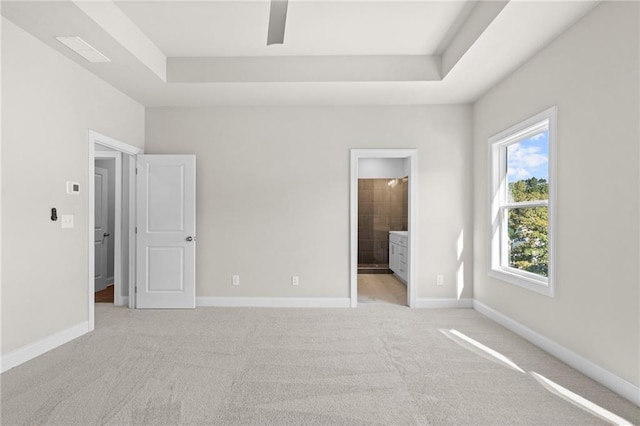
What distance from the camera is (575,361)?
109 inches

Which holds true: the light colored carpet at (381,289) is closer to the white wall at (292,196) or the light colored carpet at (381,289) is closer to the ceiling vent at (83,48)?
the white wall at (292,196)

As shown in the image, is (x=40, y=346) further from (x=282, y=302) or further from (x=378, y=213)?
(x=378, y=213)

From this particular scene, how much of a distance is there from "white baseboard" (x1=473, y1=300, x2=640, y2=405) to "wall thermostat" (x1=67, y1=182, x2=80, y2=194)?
4613mm

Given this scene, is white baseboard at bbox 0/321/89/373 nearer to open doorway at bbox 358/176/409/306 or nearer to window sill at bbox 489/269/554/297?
window sill at bbox 489/269/554/297

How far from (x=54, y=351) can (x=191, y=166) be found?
2.43 m

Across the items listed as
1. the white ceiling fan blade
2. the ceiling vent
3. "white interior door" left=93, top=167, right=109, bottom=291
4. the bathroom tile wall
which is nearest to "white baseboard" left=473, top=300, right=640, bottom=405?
the white ceiling fan blade

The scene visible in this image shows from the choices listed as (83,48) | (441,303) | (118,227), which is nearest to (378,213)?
(441,303)

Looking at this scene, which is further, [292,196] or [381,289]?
[381,289]

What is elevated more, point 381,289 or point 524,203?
point 524,203

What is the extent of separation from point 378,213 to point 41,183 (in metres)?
6.45

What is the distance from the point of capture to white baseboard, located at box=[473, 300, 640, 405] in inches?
90.8

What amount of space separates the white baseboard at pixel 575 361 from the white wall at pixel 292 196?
1.11m

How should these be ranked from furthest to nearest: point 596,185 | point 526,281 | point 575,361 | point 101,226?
point 101,226
point 526,281
point 575,361
point 596,185

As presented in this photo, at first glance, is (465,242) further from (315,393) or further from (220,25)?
(220,25)
